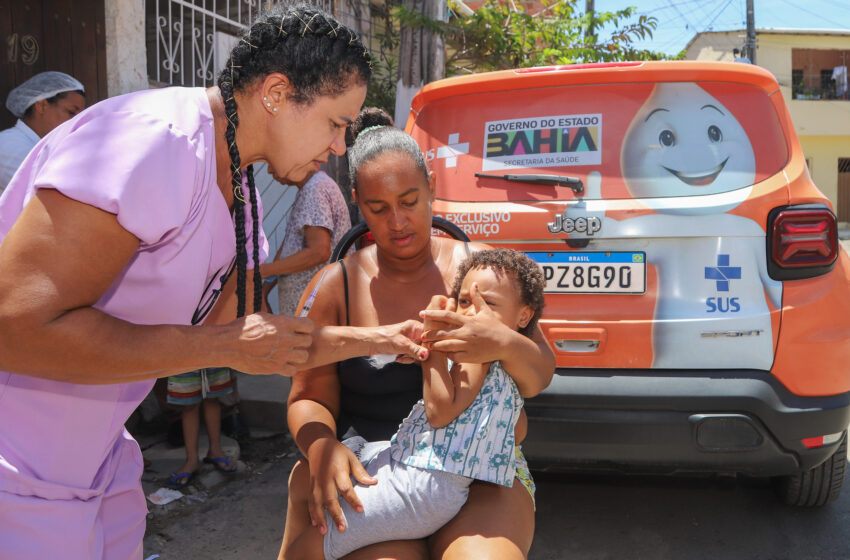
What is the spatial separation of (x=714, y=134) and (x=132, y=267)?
2.56 m

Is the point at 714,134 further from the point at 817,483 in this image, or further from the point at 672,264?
the point at 817,483

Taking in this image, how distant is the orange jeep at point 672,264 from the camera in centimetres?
292

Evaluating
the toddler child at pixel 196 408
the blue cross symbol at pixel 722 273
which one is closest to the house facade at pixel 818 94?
the blue cross symbol at pixel 722 273

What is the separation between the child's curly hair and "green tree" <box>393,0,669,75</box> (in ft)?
21.7

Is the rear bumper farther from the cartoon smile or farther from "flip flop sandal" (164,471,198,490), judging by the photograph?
"flip flop sandal" (164,471,198,490)

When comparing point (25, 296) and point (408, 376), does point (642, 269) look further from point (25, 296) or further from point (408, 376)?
point (25, 296)

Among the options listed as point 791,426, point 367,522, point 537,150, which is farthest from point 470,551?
point 537,150

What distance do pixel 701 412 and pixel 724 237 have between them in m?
0.71

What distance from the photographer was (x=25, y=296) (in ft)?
3.70

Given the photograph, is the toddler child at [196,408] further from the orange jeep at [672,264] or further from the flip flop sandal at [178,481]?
the orange jeep at [672,264]

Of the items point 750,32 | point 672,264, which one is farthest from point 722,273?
point 750,32

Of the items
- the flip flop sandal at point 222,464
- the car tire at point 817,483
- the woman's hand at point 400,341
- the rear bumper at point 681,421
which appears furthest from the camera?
the flip flop sandal at point 222,464

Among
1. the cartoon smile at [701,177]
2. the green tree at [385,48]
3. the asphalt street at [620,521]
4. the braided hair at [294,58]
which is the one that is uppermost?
the green tree at [385,48]

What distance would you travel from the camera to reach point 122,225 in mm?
Result: 1194
